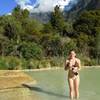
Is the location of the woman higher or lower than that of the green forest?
lower

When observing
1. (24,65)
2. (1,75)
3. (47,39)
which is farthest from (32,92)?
(47,39)

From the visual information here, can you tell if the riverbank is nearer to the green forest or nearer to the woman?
the woman

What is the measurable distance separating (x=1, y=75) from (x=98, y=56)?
21277 mm

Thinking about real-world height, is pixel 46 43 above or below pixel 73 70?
above

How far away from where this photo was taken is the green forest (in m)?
30.8

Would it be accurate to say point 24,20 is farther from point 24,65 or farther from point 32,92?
point 32,92

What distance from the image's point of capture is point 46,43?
39.4 metres

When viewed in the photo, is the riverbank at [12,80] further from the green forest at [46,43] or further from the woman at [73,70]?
the green forest at [46,43]

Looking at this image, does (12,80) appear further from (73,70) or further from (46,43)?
(46,43)

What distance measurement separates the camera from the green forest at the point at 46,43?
101 ft

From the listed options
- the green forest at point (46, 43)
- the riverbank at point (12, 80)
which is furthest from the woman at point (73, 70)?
the green forest at point (46, 43)

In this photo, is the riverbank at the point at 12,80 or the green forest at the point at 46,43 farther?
the green forest at the point at 46,43

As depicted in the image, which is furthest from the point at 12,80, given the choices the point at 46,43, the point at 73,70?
the point at 46,43

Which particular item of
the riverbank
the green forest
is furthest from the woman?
the green forest
